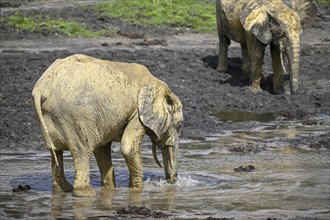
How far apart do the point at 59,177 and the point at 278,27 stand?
387 inches

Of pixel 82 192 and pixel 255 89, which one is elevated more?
pixel 82 192

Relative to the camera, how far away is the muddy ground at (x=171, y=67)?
19.4 metres

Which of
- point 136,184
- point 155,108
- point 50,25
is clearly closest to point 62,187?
point 136,184

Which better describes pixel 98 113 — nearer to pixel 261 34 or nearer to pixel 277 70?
pixel 261 34

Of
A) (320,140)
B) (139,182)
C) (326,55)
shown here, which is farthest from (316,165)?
(326,55)

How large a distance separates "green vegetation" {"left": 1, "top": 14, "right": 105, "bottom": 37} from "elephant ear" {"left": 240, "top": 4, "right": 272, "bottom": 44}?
543 cm

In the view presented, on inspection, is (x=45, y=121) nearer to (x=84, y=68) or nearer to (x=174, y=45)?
(x=84, y=68)

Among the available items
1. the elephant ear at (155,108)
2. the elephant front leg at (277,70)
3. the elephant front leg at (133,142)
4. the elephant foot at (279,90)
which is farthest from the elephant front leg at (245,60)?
the elephant front leg at (133,142)

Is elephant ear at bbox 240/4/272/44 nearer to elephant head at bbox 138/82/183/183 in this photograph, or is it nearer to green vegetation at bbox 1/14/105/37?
green vegetation at bbox 1/14/105/37

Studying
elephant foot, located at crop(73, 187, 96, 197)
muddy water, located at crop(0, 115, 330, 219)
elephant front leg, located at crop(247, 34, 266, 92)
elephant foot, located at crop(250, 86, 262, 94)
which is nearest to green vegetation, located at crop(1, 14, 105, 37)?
elephant front leg, located at crop(247, 34, 266, 92)

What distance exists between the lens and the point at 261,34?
22.8 metres

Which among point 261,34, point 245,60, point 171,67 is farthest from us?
point 245,60

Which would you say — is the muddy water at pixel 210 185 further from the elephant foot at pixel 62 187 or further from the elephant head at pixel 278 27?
the elephant head at pixel 278 27

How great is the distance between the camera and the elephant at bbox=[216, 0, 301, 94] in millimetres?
22141
